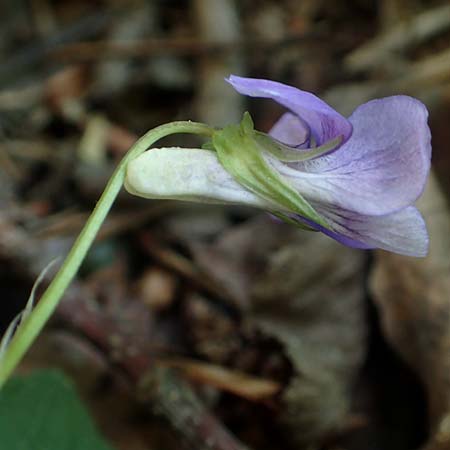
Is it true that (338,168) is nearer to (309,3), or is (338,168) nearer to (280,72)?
(280,72)

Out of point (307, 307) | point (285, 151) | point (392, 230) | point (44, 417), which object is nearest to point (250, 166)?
point (285, 151)

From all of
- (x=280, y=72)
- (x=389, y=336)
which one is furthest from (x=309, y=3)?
(x=389, y=336)

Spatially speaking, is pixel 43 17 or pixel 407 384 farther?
pixel 43 17

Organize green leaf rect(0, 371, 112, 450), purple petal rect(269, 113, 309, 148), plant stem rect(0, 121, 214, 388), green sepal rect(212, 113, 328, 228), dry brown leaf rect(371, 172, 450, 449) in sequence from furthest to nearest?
dry brown leaf rect(371, 172, 450, 449)
green leaf rect(0, 371, 112, 450)
purple petal rect(269, 113, 309, 148)
green sepal rect(212, 113, 328, 228)
plant stem rect(0, 121, 214, 388)

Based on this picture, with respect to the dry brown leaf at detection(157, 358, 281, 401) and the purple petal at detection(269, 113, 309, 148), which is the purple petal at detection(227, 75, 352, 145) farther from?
the dry brown leaf at detection(157, 358, 281, 401)

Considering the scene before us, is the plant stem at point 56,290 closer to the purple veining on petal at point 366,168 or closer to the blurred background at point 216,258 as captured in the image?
the purple veining on petal at point 366,168

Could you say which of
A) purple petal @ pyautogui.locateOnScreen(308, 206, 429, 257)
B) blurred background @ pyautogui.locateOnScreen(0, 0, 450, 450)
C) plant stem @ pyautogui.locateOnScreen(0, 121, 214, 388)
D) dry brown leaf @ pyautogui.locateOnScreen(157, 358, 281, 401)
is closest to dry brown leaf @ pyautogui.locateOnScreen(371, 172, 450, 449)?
blurred background @ pyautogui.locateOnScreen(0, 0, 450, 450)
